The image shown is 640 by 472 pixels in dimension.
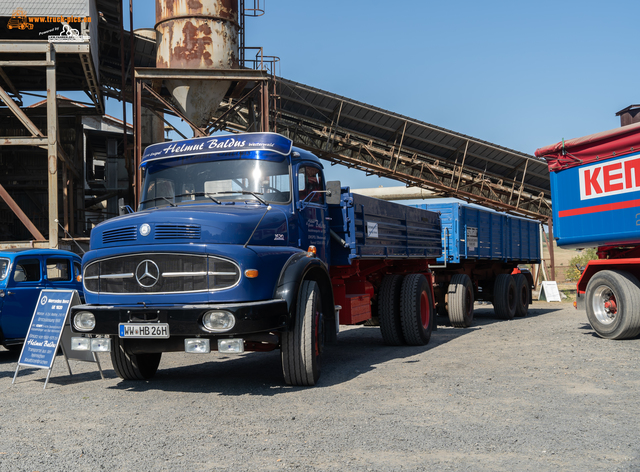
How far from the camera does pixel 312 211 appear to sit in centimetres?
769

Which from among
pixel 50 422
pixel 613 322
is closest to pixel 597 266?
pixel 613 322

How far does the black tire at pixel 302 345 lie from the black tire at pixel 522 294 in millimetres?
11031

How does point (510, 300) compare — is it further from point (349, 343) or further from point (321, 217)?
point (321, 217)

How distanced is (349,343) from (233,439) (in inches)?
264

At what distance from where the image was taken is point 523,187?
26203 millimetres

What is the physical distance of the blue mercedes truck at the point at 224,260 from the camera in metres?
5.94

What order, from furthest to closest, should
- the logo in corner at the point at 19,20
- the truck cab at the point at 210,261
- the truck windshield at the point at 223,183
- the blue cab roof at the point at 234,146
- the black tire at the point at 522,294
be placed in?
the logo in corner at the point at 19,20 → the black tire at the point at 522,294 → the blue cab roof at the point at 234,146 → the truck windshield at the point at 223,183 → the truck cab at the point at 210,261

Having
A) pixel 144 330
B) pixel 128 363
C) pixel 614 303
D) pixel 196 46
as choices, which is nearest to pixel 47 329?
pixel 128 363

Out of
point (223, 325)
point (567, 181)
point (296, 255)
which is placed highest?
point (567, 181)

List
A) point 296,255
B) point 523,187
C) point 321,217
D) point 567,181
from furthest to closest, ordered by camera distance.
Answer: point 523,187 < point 567,181 < point 321,217 < point 296,255

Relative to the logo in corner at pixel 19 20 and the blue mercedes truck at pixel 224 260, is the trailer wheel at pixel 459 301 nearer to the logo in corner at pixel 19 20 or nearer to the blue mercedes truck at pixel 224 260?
the blue mercedes truck at pixel 224 260

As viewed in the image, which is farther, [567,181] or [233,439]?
[567,181]

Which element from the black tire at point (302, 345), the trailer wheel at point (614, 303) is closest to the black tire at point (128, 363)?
the black tire at point (302, 345)

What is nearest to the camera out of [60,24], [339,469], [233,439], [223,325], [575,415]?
[339,469]
